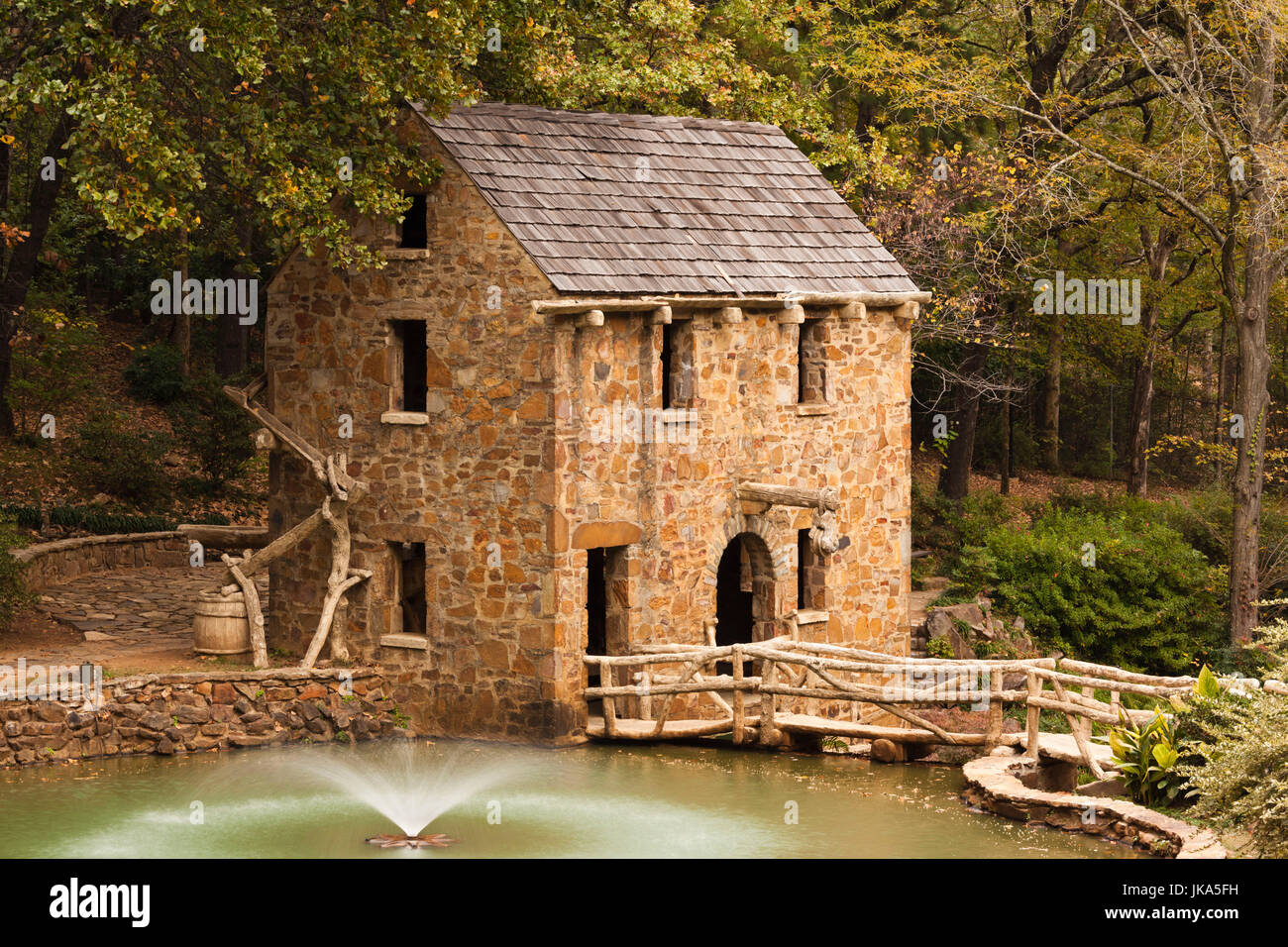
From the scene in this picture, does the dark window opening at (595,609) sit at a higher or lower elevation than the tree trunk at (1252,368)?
lower

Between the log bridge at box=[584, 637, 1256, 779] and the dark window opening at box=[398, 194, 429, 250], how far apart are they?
5.66 m

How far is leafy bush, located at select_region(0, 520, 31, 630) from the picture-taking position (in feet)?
67.6

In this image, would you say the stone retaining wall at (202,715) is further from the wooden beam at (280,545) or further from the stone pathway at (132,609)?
the wooden beam at (280,545)

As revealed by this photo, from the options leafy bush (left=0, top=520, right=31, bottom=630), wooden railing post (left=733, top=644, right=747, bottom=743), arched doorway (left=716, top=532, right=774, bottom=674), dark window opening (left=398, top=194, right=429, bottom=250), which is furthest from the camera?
arched doorway (left=716, top=532, right=774, bottom=674)

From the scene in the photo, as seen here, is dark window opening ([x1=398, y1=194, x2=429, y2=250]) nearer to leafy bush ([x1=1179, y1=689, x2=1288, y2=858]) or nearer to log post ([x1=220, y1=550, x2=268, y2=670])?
log post ([x1=220, y1=550, x2=268, y2=670])

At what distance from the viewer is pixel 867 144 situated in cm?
2880

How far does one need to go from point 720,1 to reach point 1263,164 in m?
9.65

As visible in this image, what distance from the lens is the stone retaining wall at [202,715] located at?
56.5ft

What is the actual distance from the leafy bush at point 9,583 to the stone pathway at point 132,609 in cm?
75

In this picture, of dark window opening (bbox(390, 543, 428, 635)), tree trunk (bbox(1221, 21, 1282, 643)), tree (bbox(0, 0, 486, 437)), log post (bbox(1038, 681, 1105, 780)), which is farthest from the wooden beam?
tree trunk (bbox(1221, 21, 1282, 643))

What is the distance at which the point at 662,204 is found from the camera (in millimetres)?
20031

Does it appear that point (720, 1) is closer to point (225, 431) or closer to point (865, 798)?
point (225, 431)

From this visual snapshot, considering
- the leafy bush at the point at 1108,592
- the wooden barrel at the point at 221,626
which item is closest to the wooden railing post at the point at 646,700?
the wooden barrel at the point at 221,626
